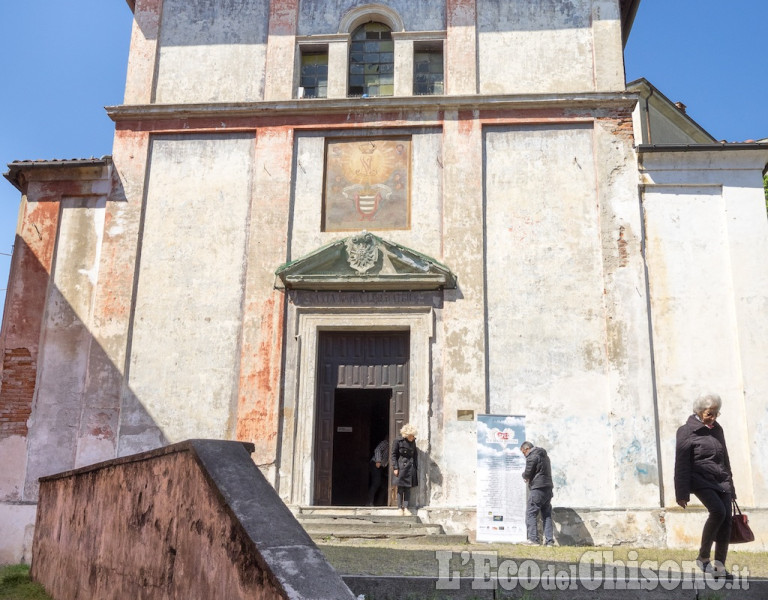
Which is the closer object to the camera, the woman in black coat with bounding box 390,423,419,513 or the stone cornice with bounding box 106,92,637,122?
the woman in black coat with bounding box 390,423,419,513

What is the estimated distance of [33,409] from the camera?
1301cm

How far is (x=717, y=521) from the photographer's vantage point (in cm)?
694

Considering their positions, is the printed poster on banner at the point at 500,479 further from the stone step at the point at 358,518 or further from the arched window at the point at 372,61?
the arched window at the point at 372,61

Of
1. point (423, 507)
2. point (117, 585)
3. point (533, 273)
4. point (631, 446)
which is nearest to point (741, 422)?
point (631, 446)

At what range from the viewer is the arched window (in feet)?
47.8

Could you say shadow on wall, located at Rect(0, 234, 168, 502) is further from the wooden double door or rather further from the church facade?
the wooden double door

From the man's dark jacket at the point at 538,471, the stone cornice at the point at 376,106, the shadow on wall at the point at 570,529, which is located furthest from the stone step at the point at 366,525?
the stone cornice at the point at 376,106

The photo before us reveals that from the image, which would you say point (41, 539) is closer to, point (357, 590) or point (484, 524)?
point (357, 590)

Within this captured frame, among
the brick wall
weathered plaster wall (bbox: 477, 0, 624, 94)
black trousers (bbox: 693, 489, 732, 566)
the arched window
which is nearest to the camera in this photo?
black trousers (bbox: 693, 489, 732, 566)

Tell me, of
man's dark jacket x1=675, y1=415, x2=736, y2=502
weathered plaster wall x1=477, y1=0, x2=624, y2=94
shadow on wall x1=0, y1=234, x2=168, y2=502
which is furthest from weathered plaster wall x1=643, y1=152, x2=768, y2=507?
shadow on wall x1=0, y1=234, x2=168, y2=502

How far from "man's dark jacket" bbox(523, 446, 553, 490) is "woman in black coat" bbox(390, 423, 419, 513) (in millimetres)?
1681

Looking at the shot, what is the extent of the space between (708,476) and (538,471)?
14.1 ft

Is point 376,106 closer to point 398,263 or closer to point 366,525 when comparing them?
point 398,263

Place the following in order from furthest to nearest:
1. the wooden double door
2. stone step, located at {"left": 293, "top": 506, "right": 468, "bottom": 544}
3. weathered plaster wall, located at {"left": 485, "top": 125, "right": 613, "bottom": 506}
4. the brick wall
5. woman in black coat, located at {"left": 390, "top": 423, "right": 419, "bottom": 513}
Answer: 1. the brick wall
2. the wooden double door
3. weathered plaster wall, located at {"left": 485, "top": 125, "right": 613, "bottom": 506}
4. woman in black coat, located at {"left": 390, "top": 423, "right": 419, "bottom": 513}
5. stone step, located at {"left": 293, "top": 506, "right": 468, "bottom": 544}
